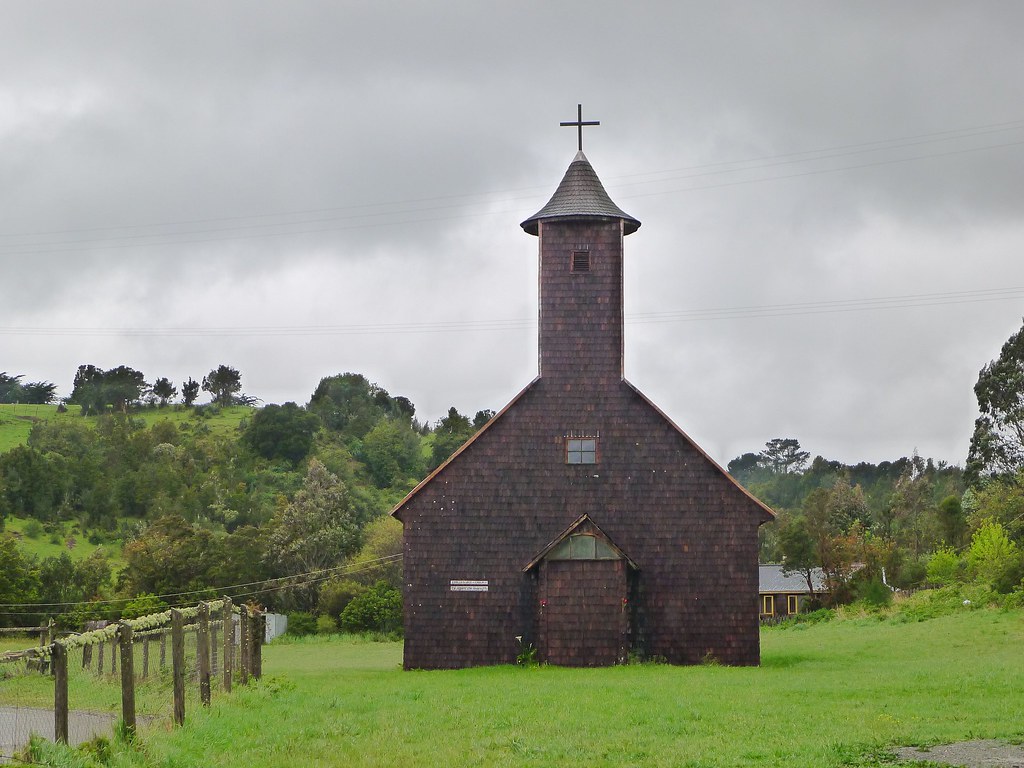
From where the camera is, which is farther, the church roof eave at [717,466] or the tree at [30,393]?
the tree at [30,393]

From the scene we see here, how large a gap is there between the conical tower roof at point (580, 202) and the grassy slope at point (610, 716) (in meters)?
11.6

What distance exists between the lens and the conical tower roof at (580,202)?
108 feet

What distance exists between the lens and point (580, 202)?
33.4m

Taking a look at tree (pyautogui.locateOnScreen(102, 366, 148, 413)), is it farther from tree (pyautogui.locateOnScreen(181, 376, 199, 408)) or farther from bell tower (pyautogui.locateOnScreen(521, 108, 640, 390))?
bell tower (pyautogui.locateOnScreen(521, 108, 640, 390))

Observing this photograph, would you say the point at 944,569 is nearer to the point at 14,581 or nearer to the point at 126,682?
the point at 14,581

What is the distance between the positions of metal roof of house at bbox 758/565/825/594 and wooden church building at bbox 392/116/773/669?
4903 centimetres

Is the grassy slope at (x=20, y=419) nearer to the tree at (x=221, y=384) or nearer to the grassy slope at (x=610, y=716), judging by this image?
the tree at (x=221, y=384)

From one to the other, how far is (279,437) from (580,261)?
6627cm

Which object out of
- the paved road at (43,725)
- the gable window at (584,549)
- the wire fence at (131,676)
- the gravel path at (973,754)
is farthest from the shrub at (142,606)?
the gravel path at (973,754)

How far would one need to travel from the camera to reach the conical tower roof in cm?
3294

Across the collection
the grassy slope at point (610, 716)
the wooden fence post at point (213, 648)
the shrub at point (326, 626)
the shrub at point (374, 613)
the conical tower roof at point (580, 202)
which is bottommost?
the shrub at point (326, 626)

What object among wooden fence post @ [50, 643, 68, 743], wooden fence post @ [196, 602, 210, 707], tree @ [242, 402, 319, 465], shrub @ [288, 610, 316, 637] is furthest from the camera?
tree @ [242, 402, 319, 465]

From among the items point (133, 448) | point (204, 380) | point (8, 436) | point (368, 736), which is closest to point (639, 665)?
point (368, 736)

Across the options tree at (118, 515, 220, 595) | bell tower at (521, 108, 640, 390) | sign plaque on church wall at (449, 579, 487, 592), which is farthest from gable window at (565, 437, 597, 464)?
tree at (118, 515, 220, 595)
